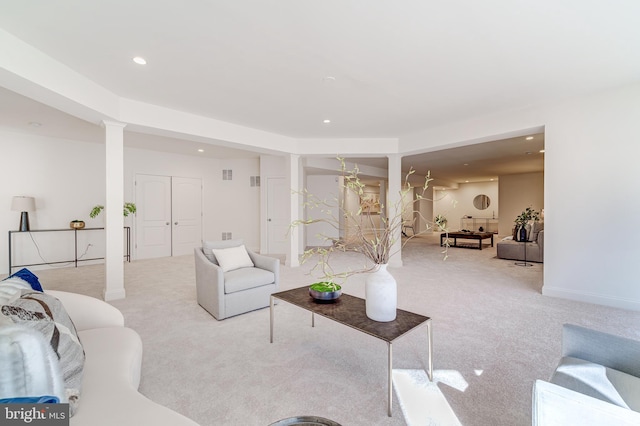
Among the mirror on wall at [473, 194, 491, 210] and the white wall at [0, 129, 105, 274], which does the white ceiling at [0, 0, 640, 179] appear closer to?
the white wall at [0, 129, 105, 274]

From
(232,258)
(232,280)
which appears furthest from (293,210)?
(232,280)

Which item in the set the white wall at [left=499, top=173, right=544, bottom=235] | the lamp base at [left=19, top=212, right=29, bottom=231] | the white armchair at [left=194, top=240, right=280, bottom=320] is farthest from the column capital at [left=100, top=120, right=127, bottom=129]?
the white wall at [left=499, top=173, right=544, bottom=235]

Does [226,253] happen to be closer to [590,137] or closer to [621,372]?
[621,372]

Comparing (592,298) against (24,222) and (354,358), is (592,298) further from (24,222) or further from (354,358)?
(24,222)

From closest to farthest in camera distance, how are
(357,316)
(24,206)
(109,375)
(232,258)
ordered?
(109,375) → (357,316) → (232,258) → (24,206)

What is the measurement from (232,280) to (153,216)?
5.11m

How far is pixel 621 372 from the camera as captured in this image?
1.33 metres

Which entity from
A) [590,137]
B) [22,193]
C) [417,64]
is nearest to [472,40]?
[417,64]

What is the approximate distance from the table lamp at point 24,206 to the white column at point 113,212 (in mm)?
2887

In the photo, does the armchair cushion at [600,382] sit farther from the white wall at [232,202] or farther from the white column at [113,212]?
the white wall at [232,202]

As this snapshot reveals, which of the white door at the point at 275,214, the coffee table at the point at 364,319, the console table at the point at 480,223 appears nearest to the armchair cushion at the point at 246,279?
the coffee table at the point at 364,319

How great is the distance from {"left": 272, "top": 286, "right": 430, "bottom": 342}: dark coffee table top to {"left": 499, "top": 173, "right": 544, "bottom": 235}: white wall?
34.5ft

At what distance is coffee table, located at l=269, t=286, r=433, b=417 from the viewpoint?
1.75 metres

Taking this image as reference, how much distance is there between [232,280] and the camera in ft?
10.3
